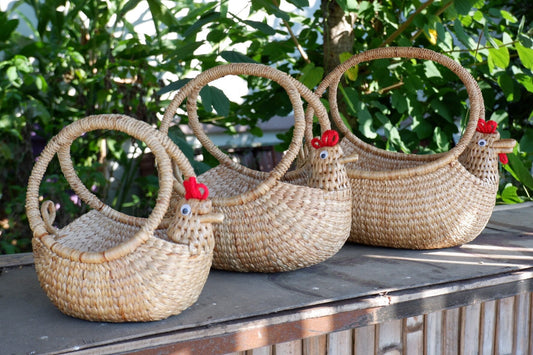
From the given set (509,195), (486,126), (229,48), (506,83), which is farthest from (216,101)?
(229,48)

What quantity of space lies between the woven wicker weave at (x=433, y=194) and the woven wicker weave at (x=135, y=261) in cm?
60

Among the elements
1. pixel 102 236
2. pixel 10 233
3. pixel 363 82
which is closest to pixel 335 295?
pixel 102 236

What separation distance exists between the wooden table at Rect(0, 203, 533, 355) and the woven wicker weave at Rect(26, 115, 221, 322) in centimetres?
4

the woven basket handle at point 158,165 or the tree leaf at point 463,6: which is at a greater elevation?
the tree leaf at point 463,6

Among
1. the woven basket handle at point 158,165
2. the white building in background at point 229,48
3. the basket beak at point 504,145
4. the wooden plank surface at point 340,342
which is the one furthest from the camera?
the white building in background at point 229,48

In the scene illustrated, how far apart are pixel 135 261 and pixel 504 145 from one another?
3.41 feet

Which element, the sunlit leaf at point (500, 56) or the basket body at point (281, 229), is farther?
the sunlit leaf at point (500, 56)

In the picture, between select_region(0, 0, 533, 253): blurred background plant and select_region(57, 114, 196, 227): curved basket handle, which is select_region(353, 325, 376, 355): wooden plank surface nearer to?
select_region(57, 114, 196, 227): curved basket handle

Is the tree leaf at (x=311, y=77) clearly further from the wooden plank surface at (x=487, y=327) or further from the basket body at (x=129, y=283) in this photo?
the basket body at (x=129, y=283)

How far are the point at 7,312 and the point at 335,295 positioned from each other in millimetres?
633

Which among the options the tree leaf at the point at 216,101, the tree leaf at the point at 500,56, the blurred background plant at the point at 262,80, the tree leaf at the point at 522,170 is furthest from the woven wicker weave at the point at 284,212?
the tree leaf at the point at 522,170

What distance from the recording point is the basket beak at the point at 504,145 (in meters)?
1.50

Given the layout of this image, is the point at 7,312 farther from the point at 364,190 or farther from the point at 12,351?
the point at 364,190

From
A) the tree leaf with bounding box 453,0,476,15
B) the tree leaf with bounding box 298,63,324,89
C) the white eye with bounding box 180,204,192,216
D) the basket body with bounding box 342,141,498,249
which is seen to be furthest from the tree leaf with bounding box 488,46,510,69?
the white eye with bounding box 180,204,192,216
